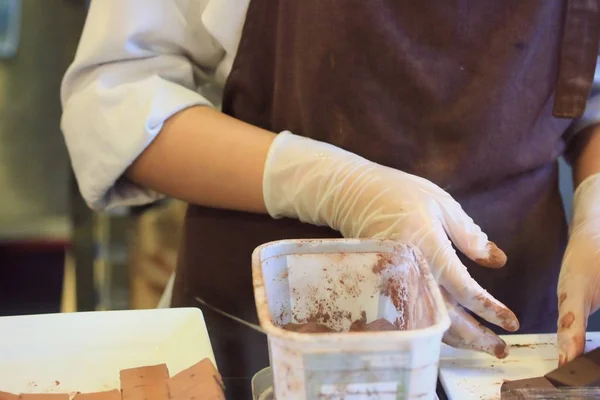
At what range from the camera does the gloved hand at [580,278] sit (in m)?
0.63

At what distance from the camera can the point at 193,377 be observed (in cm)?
53

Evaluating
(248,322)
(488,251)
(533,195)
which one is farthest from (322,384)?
(533,195)

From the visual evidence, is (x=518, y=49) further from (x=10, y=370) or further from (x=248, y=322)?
(x=10, y=370)

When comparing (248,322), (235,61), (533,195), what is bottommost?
(248,322)

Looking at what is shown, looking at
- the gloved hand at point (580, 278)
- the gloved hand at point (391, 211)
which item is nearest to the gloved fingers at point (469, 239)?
the gloved hand at point (391, 211)

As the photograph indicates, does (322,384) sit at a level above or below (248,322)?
above

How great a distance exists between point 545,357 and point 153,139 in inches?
18.9

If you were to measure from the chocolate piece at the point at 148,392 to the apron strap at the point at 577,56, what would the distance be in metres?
0.53

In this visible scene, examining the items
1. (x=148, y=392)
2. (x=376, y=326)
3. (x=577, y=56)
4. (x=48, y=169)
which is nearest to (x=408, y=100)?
(x=577, y=56)

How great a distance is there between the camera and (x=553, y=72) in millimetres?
756

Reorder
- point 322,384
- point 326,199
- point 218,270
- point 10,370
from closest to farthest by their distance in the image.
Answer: point 322,384 < point 10,370 < point 326,199 < point 218,270

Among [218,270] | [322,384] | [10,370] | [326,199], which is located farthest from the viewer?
[218,270]

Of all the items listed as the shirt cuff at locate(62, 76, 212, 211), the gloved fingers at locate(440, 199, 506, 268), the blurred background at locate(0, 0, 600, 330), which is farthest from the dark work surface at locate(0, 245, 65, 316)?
the gloved fingers at locate(440, 199, 506, 268)

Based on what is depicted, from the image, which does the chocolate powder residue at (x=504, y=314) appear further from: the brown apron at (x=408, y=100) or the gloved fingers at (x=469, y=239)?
the brown apron at (x=408, y=100)
